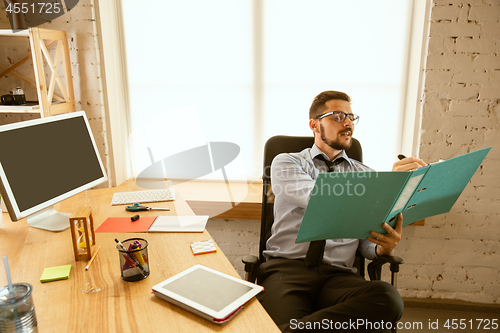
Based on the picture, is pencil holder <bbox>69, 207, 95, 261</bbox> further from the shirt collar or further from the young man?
the shirt collar

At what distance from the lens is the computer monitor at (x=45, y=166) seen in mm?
1309

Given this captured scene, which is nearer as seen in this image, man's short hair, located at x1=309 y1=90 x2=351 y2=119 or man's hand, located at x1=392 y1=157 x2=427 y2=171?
man's hand, located at x1=392 y1=157 x2=427 y2=171

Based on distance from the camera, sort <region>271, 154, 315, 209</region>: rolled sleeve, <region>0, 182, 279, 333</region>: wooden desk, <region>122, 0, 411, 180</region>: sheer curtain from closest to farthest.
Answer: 1. <region>0, 182, 279, 333</region>: wooden desk
2. <region>271, 154, 315, 209</region>: rolled sleeve
3. <region>122, 0, 411, 180</region>: sheer curtain

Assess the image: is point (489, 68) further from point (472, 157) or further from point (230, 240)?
point (230, 240)

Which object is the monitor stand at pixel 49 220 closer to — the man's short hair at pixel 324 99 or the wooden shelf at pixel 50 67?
the wooden shelf at pixel 50 67

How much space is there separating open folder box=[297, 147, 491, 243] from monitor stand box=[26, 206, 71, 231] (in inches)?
38.1

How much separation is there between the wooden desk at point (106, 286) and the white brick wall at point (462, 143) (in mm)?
1545

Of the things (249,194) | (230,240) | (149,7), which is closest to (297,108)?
(249,194)

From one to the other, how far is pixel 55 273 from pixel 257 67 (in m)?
1.71

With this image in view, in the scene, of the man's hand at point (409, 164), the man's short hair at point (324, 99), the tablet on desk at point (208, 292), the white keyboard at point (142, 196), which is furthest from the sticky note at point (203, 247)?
the man's short hair at point (324, 99)

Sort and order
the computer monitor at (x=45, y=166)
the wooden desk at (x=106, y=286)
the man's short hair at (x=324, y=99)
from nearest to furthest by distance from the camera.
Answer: the wooden desk at (x=106, y=286) < the computer monitor at (x=45, y=166) < the man's short hair at (x=324, y=99)

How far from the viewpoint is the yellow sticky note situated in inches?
42.6

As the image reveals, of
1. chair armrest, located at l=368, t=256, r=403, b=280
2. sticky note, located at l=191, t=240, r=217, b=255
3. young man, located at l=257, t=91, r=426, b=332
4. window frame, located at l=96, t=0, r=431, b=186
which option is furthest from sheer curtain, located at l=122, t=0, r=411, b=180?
sticky note, located at l=191, t=240, r=217, b=255

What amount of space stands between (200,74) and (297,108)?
0.68 metres
